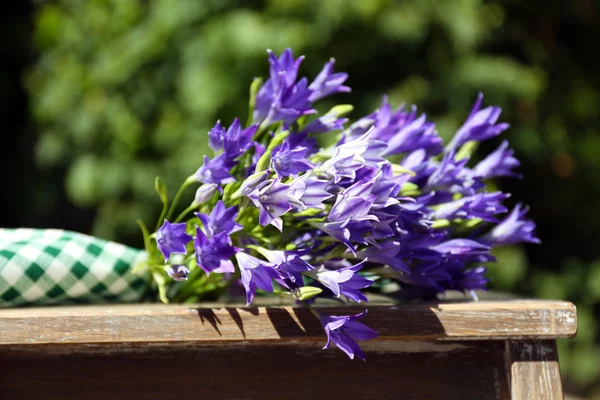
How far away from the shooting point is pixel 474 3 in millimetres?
2750

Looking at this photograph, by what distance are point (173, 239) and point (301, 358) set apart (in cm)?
20

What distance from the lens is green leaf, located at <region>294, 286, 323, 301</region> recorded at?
2.05ft

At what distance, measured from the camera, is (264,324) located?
0.65m

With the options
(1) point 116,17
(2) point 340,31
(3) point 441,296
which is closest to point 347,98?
(2) point 340,31

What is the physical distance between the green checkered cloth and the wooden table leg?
490mm

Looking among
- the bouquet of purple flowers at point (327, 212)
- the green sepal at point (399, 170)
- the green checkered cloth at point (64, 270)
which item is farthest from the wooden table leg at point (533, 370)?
the green checkered cloth at point (64, 270)

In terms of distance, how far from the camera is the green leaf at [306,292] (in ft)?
2.05

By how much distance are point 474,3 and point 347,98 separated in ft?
2.31

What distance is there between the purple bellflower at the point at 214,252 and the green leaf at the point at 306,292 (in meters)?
0.07

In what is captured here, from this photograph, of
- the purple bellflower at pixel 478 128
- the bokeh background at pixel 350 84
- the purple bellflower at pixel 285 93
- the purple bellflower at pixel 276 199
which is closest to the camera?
the purple bellflower at pixel 276 199

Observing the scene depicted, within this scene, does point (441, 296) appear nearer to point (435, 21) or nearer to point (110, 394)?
point (110, 394)

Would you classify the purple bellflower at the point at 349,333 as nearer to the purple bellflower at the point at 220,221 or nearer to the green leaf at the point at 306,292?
the green leaf at the point at 306,292

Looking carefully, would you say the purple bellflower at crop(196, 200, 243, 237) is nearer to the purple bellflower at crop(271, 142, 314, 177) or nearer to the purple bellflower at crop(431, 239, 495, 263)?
the purple bellflower at crop(271, 142, 314, 177)

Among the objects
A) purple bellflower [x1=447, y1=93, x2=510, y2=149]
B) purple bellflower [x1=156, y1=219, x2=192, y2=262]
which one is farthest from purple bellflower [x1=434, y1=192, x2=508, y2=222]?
purple bellflower [x1=156, y1=219, x2=192, y2=262]
